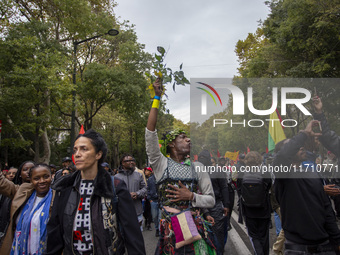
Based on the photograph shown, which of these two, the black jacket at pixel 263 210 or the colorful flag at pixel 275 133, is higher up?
the colorful flag at pixel 275 133

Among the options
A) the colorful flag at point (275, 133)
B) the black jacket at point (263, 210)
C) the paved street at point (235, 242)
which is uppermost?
the colorful flag at point (275, 133)

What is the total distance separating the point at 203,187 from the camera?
343 cm

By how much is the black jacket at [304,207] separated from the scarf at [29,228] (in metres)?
2.61

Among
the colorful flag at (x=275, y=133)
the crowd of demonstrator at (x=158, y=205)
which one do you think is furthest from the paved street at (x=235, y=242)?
the crowd of demonstrator at (x=158, y=205)

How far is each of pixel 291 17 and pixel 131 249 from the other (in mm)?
16190

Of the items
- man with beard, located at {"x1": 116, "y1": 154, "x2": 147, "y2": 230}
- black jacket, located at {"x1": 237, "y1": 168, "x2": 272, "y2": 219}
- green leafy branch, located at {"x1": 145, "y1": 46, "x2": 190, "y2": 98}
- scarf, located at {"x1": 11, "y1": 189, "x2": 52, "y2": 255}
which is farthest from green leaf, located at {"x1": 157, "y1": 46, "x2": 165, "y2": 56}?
man with beard, located at {"x1": 116, "y1": 154, "x2": 147, "y2": 230}

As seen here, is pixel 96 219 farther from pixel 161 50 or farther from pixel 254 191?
pixel 254 191

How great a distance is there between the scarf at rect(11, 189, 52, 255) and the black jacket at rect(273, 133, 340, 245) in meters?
2.61

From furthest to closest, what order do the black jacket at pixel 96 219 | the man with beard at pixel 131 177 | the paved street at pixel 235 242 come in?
the man with beard at pixel 131 177
the paved street at pixel 235 242
the black jacket at pixel 96 219

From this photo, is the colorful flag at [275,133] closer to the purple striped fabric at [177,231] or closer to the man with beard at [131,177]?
the man with beard at [131,177]

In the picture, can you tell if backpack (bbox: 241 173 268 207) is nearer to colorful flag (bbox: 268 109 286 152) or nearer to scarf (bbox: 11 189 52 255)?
colorful flag (bbox: 268 109 286 152)

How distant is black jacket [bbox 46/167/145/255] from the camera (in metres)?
2.57

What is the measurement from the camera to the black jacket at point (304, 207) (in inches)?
128

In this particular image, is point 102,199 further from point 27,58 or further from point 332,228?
point 27,58
